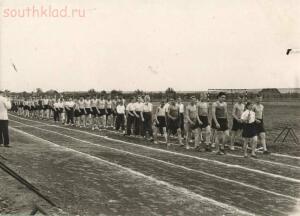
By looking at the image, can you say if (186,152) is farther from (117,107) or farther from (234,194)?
(117,107)

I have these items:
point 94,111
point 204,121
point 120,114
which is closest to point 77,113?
point 94,111

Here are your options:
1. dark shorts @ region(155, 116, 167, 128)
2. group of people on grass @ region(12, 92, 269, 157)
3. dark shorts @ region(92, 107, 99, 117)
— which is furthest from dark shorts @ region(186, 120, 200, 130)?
dark shorts @ region(92, 107, 99, 117)

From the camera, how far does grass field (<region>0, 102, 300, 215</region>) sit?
7.63 meters

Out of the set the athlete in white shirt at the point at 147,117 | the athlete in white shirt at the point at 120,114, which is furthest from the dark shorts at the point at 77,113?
the athlete in white shirt at the point at 147,117

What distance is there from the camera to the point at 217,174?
10648 millimetres

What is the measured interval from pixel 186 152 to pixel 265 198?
21.4ft

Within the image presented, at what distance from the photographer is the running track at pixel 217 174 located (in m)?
7.98

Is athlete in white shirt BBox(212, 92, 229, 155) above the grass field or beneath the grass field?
above

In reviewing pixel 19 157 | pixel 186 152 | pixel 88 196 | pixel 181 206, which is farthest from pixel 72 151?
pixel 181 206

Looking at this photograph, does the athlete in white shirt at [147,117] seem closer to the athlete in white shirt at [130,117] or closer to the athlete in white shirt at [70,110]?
the athlete in white shirt at [130,117]

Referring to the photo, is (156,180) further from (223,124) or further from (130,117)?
(130,117)

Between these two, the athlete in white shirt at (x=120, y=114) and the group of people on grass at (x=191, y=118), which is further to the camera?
the athlete in white shirt at (x=120, y=114)

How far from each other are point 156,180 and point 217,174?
1.62 metres

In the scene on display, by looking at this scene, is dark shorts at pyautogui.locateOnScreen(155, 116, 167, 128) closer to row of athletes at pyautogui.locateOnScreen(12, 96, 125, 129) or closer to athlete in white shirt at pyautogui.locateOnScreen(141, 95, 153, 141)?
athlete in white shirt at pyautogui.locateOnScreen(141, 95, 153, 141)
